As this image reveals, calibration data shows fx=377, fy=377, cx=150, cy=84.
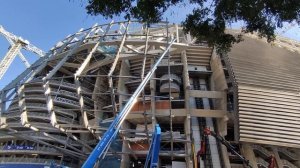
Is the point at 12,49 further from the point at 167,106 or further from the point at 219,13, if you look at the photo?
the point at 219,13

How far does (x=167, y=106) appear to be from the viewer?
4397cm

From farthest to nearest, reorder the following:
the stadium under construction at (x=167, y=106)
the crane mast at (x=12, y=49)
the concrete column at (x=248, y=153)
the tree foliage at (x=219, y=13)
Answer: the crane mast at (x=12, y=49) → the concrete column at (x=248, y=153) → the stadium under construction at (x=167, y=106) → the tree foliage at (x=219, y=13)

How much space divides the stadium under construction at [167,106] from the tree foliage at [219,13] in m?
19.9

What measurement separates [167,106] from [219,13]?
31.0m

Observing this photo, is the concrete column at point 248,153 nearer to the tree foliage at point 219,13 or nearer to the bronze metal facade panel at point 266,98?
the bronze metal facade panel at point 266,98

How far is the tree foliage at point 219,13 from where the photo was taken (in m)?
12.5

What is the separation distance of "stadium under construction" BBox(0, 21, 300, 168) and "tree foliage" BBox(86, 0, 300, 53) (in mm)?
19942

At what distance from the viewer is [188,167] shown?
130ft

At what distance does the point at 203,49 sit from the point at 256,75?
8.66 metres

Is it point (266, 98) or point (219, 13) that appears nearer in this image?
point (219, 13)

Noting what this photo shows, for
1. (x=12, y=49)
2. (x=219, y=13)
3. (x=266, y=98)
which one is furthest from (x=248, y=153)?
(x=12, y=49)

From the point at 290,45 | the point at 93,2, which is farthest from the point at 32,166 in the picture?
the point at 290,45

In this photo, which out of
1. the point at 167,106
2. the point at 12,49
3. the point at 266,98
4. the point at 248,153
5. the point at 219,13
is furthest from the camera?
the point at 12,49

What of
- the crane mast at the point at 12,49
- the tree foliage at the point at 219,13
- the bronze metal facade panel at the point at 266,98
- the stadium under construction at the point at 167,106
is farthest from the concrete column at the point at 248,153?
the crane mast at the point at 12,49
